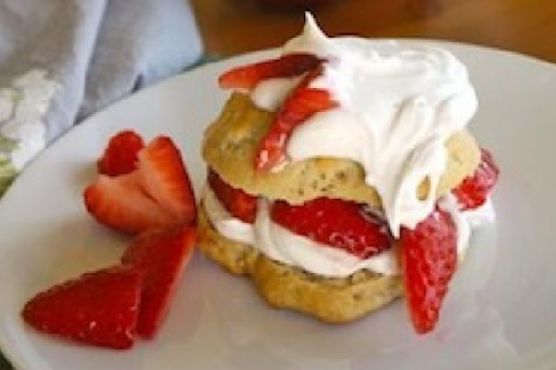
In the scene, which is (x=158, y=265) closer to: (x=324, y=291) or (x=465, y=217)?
(x=324, y=291)

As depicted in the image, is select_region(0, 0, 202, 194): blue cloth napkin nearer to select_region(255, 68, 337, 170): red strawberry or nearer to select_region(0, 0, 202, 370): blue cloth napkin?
select_region(0, 0, 202, 370): blue cloth napkin

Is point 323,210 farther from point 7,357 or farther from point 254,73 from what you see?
point 7,357

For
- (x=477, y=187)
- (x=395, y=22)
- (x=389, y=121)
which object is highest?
(x=389, y=121)

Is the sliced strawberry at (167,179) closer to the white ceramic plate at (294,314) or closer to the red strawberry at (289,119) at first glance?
the white ceramic plate at (294,314)

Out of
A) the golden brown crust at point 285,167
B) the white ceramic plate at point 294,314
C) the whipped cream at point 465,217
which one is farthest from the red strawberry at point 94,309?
the whipped cream at point 465,217

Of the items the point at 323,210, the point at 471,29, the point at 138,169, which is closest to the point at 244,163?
the point at 323,210

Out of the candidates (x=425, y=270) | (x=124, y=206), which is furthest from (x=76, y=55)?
(x=425, y=270)

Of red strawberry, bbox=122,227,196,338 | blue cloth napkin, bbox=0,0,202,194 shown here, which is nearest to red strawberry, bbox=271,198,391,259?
red strawberry, bbox=122,227,196,338
